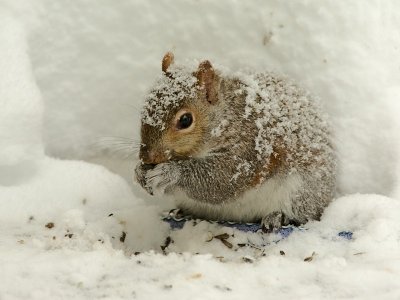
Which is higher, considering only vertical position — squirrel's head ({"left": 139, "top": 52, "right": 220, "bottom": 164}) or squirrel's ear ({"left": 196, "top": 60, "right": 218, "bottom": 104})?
squirrel's ear ({"left": 196, "top": 60, "right": 218, "bottom": 104})

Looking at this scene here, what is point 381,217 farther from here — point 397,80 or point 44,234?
point 44,234

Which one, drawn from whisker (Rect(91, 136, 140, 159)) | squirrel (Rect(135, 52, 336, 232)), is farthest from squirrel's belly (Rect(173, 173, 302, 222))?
whisker (Rect(91, 136, 140, 159))

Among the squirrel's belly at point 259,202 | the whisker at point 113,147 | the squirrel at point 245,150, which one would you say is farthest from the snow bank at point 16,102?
the squirrel's belly at point 259,202

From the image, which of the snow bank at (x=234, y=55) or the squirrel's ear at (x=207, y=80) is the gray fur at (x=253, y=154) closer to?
the squirrel's ear at (x=207, y=80)

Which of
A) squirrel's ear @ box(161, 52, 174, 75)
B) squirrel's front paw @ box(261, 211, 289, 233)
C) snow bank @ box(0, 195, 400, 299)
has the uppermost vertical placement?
squirrel's ear @ box(161, 52, 174, 75)

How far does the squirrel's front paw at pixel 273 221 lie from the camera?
227 cm

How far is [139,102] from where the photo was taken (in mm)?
2693

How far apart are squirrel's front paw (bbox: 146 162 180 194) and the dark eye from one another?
18 centimetres

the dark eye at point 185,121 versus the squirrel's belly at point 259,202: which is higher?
the dark eye at point 185,121

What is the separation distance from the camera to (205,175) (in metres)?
2.24

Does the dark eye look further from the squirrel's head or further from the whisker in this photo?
the whisker

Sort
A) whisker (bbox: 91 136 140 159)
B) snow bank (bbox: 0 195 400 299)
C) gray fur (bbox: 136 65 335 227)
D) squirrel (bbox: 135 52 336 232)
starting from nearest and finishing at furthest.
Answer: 1. snow bank (bbox: 0 195 400 299)
2. squirrel (bbox: 135 52 336 232)
3. gray fur (bbox: 136 65 335 227)
4. whisker (bbox: 91 136 140 159)

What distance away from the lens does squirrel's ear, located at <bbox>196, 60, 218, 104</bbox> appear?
2.07 m

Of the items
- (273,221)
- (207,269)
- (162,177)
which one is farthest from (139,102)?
(207,269)
